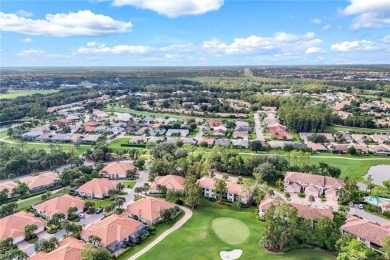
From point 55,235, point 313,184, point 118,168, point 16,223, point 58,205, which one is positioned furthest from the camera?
point 118,168

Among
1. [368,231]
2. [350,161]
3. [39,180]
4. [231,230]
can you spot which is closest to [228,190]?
[231,230]

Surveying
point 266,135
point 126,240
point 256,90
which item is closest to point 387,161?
point 266,135

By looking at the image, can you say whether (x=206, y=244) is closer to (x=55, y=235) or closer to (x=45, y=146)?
(x=55, y=235)

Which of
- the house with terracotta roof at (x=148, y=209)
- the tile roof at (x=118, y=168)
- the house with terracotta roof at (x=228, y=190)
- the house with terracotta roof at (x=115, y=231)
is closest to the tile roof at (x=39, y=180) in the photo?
the tile roof at (x=118, y=168)

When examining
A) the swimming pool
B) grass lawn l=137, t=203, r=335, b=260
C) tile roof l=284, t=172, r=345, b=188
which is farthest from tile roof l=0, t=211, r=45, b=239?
the swimming pool

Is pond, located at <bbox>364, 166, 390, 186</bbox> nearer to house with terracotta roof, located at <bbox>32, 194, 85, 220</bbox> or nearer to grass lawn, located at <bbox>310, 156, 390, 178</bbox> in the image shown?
grass lawn, located at <bbox>310, 156, 390, 178</bbox>

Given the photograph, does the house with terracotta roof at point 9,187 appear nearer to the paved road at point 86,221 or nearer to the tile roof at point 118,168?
the tile roof at point 118,168
